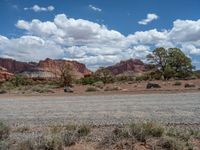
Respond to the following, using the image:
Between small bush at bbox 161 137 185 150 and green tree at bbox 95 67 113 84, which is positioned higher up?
green tree at bbox 95 67 113 84

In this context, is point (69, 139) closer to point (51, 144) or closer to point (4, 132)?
point (51, 144)

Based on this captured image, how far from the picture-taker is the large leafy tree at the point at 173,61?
71.4 m

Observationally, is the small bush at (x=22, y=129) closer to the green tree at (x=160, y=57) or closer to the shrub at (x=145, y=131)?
the shrub at (x=145, y=131)

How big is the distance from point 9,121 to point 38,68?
183 m

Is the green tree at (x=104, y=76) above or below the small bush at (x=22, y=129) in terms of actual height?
above

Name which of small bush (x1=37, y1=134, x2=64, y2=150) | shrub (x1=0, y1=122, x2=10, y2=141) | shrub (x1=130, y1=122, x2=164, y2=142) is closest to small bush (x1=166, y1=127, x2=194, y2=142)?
shrub (x1=130, y1=122, x2=164, y2=142)

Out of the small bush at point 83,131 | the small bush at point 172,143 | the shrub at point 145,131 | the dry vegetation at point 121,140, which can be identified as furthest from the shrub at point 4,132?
the small bush at point 172,143

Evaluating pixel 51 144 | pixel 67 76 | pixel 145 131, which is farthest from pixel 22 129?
pixel 67 76

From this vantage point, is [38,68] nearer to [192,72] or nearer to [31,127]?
[192,72]

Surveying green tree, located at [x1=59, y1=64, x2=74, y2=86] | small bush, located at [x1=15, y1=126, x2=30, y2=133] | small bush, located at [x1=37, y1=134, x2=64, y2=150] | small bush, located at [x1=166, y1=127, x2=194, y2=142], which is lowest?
small bush, located at [x1=15, y1=126, x2=30, y2=133]

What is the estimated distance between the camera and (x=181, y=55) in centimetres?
7156

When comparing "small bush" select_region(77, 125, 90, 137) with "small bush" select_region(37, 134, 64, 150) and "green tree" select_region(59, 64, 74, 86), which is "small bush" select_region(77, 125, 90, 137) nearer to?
"small bush" select_region(37, 134, 64, 150)

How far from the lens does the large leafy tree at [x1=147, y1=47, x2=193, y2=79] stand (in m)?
71.4

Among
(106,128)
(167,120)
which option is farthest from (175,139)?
(167,120)
